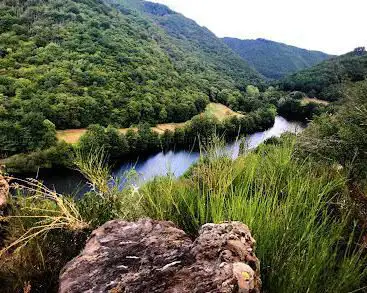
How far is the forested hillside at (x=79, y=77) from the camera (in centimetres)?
5753

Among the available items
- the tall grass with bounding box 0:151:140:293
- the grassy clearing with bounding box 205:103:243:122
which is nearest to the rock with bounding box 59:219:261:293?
the tall grass with bounding box 0:151:140:293

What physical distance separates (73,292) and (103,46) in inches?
3933

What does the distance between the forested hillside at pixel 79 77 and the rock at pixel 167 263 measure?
4882 cm

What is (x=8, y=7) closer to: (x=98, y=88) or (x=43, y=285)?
(x=98, y=88)

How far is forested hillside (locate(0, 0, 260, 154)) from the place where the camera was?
57.5 meters

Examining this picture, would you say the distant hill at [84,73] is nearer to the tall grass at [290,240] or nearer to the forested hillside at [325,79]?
the forested hillside at [325,79]

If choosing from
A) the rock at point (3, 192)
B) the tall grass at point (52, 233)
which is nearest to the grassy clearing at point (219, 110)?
the rock at point (3, 192)

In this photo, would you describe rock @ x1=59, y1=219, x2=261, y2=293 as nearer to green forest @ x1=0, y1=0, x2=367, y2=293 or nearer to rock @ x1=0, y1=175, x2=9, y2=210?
green forest @ x1=0, y1=0, x2=367, y2=293

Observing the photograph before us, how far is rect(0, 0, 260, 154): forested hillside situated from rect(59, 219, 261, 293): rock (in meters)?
48.8

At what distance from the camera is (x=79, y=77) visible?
247 feet

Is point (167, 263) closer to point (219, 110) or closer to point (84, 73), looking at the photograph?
point (84, 73)

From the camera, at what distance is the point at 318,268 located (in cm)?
213

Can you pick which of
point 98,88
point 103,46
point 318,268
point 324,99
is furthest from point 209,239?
point 103,46

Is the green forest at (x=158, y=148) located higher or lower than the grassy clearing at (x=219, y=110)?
higher
